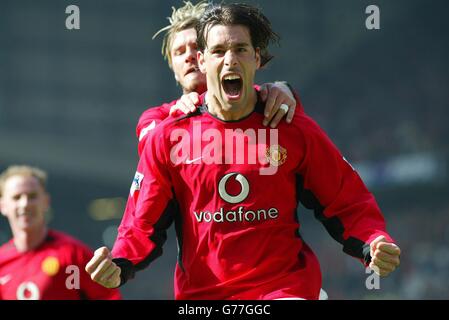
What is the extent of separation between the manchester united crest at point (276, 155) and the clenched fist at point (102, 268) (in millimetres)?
863

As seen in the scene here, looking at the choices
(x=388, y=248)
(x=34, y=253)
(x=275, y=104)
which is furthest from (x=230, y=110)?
(x=34, y=253)

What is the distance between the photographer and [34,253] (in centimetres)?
643

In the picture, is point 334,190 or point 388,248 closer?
point 388,248

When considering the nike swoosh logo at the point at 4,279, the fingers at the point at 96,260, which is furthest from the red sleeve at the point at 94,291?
the fingers at the point at 96,260

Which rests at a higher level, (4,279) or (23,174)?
(23,174)

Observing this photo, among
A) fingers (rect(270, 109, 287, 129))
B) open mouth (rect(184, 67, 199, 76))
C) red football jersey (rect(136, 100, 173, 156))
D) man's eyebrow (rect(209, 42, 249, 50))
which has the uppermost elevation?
man's eyebrow (rect(209, 42, 249, 50))

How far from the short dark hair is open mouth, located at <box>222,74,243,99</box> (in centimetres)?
20

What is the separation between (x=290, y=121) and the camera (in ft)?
13.3

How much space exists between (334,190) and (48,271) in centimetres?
286

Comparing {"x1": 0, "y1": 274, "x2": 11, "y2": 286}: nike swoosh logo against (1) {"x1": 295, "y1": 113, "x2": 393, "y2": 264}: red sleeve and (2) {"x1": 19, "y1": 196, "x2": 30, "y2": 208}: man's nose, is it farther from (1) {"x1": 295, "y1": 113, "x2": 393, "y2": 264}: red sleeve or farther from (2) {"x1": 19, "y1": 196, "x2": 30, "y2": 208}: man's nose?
(1) {"x1": 295, "y1": 113, "x2": 393, "y2": 264}: red sleeve

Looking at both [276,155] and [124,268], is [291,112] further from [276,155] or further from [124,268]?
Answer: [124,268]

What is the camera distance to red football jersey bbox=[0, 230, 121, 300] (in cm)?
596

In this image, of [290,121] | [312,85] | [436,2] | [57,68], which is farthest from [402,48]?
[290,121]

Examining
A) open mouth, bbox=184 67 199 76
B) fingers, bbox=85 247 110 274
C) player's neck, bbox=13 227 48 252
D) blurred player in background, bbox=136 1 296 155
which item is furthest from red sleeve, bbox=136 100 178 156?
player's neck, bbox=13 227 48 252
